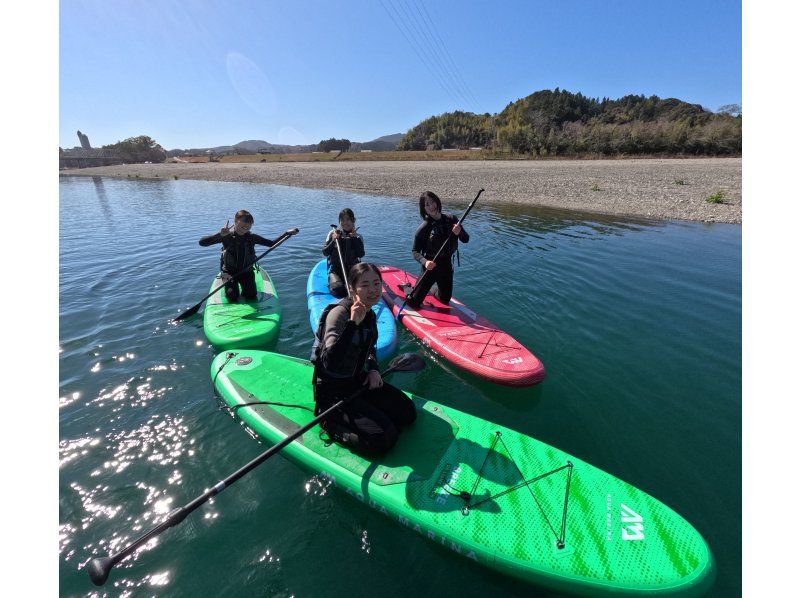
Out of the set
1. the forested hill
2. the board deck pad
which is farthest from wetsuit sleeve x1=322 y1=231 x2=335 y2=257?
the forested hill

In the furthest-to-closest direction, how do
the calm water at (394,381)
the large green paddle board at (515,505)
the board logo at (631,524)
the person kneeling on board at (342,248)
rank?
the person kneeling on board at (342,248) < the calm water at (394,381) < the board logo at (631,524) < the large green paddle board at (515,505)

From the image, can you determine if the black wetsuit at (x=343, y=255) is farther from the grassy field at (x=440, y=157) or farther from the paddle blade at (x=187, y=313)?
the grassy field at (x=440, y=157)

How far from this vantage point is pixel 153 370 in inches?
239

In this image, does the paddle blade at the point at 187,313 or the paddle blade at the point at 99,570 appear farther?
the paddle blade at the point at 187,313

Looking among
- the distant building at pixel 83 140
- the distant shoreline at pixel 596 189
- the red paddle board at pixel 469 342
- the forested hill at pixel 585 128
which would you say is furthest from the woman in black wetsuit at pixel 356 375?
the distant building at pixel 83 140

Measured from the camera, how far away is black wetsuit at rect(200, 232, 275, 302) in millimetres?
7737

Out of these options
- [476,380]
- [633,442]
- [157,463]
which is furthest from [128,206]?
[633,442]

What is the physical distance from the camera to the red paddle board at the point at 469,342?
533 centimetres

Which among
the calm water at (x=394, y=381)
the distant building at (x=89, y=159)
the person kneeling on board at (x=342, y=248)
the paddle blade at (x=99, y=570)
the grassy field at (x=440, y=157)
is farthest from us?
the distant building at (x=89, y=159)

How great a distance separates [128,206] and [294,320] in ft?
81.6

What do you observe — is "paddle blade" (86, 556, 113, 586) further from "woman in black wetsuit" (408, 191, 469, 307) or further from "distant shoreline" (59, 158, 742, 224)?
"distant shoreline" (59, 158, 742, 224)

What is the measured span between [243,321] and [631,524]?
667 centimetres

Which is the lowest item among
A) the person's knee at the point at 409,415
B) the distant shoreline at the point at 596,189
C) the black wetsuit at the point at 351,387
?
the person's knee at the point at 409,415

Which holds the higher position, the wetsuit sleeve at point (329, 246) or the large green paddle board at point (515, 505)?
the wetsuit sleeve at point (329, 246)
